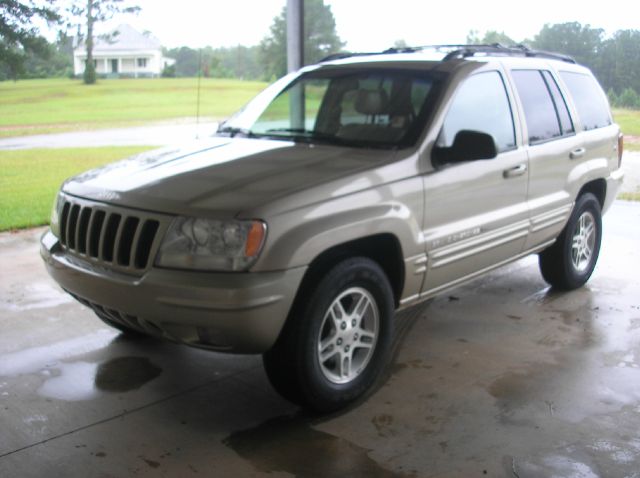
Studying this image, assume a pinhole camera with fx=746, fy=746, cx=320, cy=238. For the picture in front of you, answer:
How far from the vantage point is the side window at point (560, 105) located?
560 cm

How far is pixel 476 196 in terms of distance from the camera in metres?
4.63

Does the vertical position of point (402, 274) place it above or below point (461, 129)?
below

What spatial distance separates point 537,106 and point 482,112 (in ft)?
2.59

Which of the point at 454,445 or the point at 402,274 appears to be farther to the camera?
the point at 402,274

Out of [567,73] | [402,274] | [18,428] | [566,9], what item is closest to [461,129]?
[402,274]

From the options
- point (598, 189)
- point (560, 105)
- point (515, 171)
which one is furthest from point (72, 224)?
point (598, 189)

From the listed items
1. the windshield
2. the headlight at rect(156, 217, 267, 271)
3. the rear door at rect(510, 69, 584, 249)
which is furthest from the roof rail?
the headlight at rect(156, 217, 267, 271)

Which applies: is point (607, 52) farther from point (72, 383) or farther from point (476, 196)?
point (72, 383)

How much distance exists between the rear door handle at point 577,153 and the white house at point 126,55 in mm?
7140

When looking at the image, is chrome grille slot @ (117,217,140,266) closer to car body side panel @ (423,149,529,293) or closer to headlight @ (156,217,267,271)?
headlight @ (156,217,267,271)

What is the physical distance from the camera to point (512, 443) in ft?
12.0

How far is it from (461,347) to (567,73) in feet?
8.08

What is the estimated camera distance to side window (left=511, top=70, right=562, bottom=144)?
523 centimetres

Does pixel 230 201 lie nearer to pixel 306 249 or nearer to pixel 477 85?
pixel 306 249
